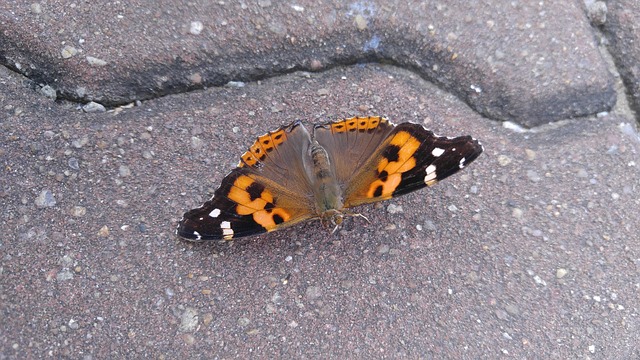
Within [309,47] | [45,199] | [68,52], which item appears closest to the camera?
[45,199]

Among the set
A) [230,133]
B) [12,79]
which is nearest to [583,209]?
[230,133]

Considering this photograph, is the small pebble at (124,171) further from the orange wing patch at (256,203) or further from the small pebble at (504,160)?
the small pebble at (504,160)

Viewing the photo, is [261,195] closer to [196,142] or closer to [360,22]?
[196,142]

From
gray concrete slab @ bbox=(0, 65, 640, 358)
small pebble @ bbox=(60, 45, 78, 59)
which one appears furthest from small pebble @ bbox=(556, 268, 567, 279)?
small pebble @ bbox=(60, 45, 78, 59)

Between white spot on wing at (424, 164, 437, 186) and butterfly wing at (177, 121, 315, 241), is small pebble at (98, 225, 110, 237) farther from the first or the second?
white spot on wing at (424, 164, 437, 186)

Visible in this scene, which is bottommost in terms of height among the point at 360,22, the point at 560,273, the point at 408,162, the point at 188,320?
the point at 188,320

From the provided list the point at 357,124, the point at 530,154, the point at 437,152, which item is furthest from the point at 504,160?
the point at 357,124
